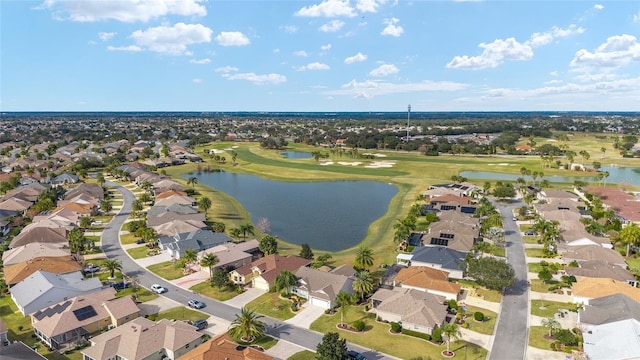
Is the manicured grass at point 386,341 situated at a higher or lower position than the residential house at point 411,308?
lower

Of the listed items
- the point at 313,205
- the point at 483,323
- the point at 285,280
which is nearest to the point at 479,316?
the point at 483,323

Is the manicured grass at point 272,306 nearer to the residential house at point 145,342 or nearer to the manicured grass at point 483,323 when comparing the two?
the residential house at point 145,342

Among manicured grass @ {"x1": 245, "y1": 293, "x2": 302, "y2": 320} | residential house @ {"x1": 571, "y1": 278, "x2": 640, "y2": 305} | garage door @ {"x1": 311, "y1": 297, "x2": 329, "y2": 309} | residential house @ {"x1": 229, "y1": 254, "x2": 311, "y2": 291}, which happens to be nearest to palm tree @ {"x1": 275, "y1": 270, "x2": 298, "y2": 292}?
manicured grass @ {"x1": 245, "y1": 293, "x2": 302, "y2": 320}

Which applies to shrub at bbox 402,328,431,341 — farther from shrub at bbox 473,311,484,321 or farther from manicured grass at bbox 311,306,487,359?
shrub at bbox 473,311,484,321

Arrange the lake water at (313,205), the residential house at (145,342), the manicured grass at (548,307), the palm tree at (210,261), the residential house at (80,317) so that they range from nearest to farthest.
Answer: the residential house at (145,342), the residential house at (80,317), the manicured grass at (548,307), the palm tree at (210,261), the lake water at (313,205)

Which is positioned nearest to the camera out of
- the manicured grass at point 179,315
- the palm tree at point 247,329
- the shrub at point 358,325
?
the palm tree at point 247,329

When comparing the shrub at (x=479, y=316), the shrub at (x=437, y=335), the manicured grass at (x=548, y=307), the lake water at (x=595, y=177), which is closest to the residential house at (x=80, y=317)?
the shrub at (x=437, y=335)

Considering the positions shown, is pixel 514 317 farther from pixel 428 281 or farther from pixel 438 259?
→ pixel 438 259
